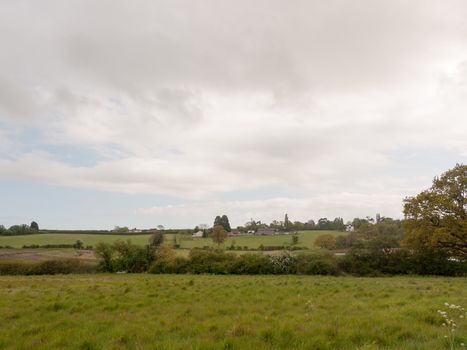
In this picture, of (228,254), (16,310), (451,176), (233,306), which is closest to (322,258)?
(228,254)

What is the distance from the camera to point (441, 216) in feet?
138

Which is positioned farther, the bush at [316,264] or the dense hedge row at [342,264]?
the dense hedge row at [342,264]

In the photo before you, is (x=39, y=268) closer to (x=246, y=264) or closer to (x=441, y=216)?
(x=246, y=264)

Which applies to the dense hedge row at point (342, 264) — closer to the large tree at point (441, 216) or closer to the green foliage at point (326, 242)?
the large tree at point (441, 216)

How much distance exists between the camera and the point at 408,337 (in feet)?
25.9

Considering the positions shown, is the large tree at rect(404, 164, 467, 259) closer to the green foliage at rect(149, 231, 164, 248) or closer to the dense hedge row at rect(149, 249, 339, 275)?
the dense hedge row at rect(149, 249, 339, 275)

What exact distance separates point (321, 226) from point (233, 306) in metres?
172

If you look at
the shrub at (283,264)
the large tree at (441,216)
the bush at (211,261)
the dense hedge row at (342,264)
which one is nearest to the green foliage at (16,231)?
the bush at (211,261)

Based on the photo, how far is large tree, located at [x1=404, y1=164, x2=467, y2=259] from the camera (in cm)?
4062

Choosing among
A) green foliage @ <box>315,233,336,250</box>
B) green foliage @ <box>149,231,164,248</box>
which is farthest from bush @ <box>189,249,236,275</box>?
green foliage @ <box>315,233,336,250</box>

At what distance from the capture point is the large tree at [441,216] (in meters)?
40.6

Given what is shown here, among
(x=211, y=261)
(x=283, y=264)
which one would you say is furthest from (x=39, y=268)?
(x=283, y=264)

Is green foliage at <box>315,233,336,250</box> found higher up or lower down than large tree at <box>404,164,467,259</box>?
lower down

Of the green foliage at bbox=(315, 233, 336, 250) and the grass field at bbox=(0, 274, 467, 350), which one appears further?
the green foliage at bbox=(315, 233, 336, 250)
